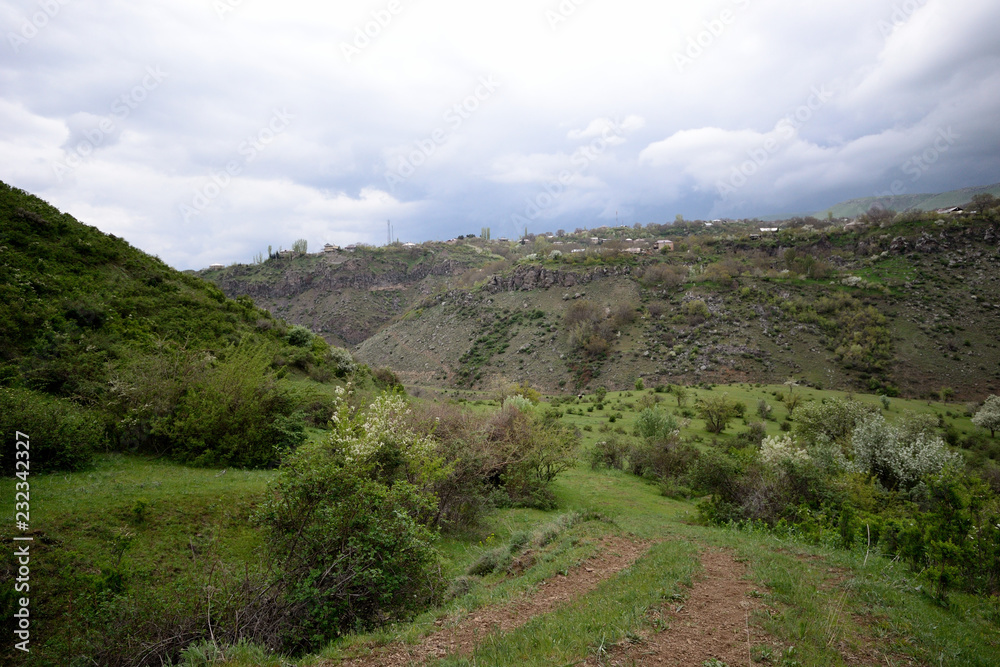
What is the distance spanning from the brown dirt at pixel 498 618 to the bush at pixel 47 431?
8.51m

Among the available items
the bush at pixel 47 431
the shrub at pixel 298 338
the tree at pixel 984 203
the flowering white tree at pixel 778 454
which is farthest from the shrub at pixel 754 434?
the tree at pixel 984 203

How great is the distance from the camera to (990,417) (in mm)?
33094

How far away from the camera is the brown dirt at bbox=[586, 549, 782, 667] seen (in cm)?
438

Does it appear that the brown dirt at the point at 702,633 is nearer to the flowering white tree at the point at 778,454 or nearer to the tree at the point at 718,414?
the flowering white tree at the point at 778,454

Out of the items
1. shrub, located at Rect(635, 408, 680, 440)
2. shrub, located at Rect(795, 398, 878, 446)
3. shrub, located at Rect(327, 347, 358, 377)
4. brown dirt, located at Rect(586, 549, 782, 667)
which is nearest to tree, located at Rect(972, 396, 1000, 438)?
shrub, located at Rect(795, 398, 878, 446)

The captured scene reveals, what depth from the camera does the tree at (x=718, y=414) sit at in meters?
32.9

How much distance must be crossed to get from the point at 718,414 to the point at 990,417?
20732 mm

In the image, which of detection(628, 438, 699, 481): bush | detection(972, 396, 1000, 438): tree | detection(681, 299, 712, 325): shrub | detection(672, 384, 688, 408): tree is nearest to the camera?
detection(628, 438, 699, 481): bush

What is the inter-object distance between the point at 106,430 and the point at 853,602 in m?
15.1

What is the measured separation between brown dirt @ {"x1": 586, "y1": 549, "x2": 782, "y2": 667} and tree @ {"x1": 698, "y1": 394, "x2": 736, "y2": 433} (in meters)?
29.5

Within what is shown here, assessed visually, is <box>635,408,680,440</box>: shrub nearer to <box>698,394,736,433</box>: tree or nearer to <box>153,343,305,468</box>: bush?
<box>698,394,736,433</box>: tree

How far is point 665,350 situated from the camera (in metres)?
58.7

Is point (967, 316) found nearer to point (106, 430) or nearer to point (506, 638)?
point (506, 638)

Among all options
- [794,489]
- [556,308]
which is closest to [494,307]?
[556,308]
